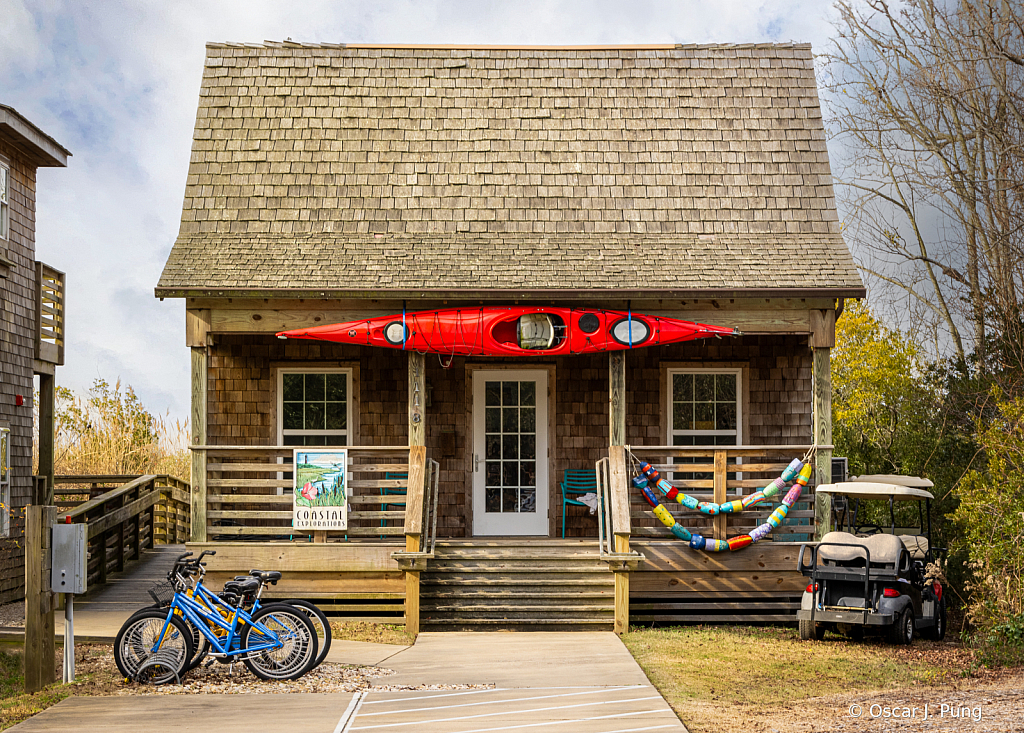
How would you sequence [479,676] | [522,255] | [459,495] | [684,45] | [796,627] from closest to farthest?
[479,676] → [796,627] → [522,255] → [459,495] → [684,45]

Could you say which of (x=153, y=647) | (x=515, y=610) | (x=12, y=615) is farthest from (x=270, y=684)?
(x=12, y=615)

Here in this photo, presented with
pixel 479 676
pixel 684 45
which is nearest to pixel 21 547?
pixel 479 676

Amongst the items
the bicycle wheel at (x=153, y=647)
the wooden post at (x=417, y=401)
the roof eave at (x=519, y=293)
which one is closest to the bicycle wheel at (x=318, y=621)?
the bicycle wheel at (x=153, y=647)

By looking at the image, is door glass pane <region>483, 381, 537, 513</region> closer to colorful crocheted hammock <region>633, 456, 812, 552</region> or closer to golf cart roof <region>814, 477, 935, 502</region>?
colorful crocheted hammock <region>633, 456, 812, 552</region>

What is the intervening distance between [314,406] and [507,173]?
160 inches

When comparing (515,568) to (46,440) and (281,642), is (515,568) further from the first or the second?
(46,440)

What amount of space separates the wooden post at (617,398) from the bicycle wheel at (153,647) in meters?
5.37

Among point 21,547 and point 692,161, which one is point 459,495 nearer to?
point 692,161

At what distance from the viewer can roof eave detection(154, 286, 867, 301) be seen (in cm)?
1140

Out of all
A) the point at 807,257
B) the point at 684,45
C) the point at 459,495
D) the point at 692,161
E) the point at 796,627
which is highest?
the point at 684,45

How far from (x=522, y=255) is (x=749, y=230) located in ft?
10.0

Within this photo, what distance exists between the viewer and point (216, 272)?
11773 millimetres

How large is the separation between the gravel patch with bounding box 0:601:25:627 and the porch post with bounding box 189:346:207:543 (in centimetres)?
211

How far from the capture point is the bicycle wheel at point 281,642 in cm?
793
